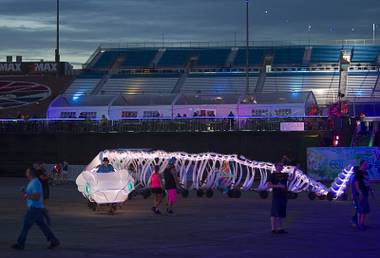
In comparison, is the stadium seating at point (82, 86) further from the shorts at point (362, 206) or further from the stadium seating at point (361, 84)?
the shorts at point (362, 206)

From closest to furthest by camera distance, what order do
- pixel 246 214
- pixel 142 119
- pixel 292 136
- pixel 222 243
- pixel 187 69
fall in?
pixel 222 243 < pixel 246 214 < pixel 292 136 < pixel 142 119 < pixel 187 69

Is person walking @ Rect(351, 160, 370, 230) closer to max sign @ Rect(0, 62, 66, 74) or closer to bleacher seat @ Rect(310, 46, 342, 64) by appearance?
max sign @ Rect(0, 62, 66, 74)

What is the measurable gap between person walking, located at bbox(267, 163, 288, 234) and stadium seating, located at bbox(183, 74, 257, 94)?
49042 millimetres

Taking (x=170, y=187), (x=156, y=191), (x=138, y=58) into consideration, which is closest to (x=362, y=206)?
(x=170, y=187)

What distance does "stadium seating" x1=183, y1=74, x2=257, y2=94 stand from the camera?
69.8 meters

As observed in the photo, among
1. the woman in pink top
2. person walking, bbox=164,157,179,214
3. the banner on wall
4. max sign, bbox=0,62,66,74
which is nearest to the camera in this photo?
the woman in pink top

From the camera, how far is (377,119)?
48844 millimetres

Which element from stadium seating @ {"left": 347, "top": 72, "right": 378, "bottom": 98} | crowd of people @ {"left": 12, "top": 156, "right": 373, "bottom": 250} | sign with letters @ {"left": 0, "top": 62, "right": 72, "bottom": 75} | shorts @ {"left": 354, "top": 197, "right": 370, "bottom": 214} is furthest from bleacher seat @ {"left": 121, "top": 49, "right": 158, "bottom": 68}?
shorts @ {"left": 354, "top": 197, "right": 370, "bottom": 214}

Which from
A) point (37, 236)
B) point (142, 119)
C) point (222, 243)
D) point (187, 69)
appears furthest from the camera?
point (187, 69)

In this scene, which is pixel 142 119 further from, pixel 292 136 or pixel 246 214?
pixel 246 214

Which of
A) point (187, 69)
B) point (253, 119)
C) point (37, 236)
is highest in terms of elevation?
point (187, 69)

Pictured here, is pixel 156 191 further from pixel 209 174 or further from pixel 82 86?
pixel 82 86

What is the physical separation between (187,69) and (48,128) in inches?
926

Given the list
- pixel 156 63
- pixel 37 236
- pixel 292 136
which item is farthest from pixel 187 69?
pixel 37 236
